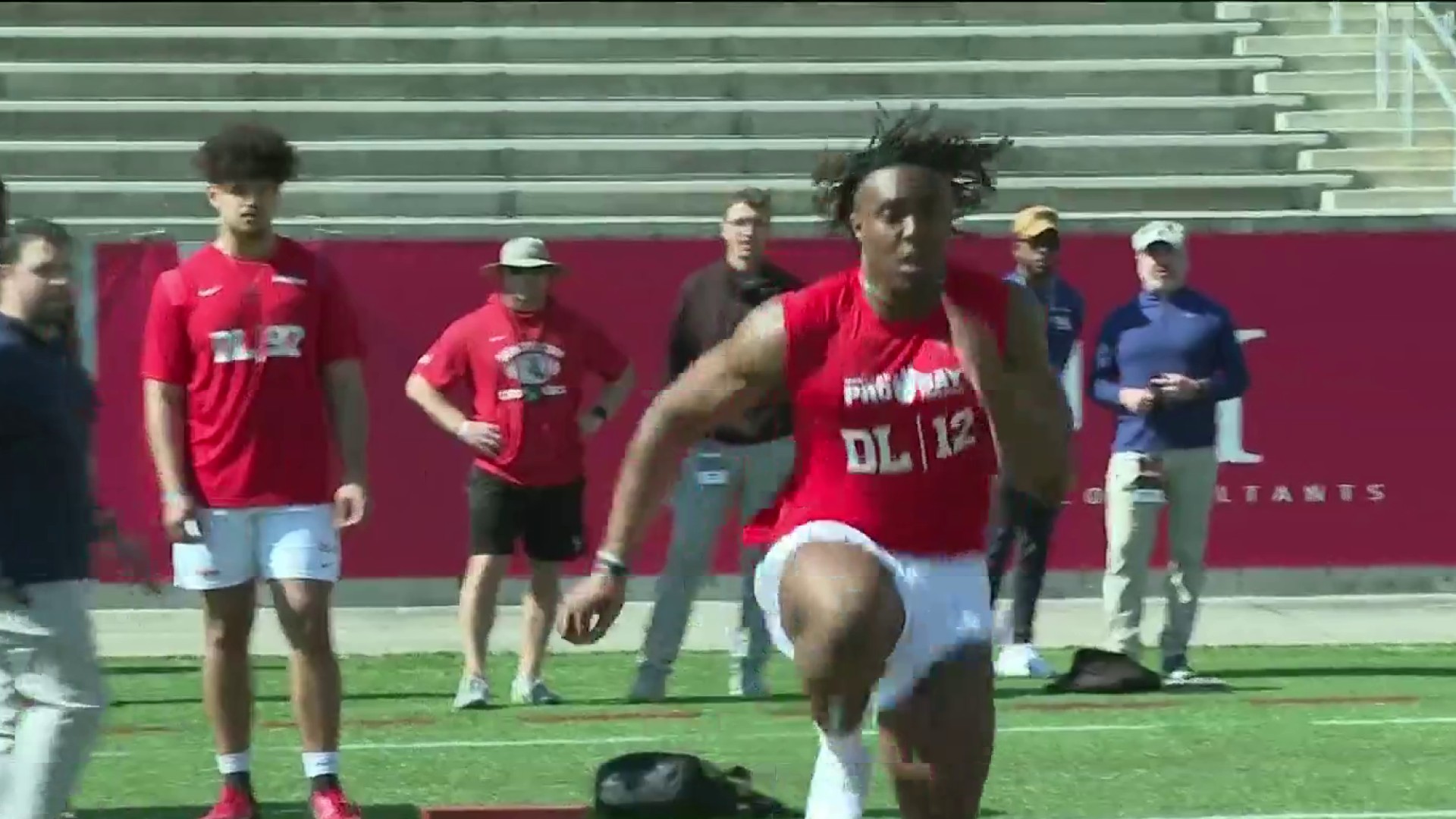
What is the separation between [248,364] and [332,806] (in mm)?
1275

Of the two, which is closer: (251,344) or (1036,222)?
(251,344)

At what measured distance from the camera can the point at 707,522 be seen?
36.6 feet

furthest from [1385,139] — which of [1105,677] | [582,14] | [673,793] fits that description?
[673,793]

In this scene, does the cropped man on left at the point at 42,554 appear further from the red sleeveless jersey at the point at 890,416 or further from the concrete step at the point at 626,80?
the concrete step at the point at 626,80

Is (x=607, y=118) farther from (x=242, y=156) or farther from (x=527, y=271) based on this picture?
(x=242, y=156)

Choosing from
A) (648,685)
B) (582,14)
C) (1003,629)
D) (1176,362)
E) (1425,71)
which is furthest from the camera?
(582,14)

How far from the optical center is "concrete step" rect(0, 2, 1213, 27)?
2084 centimetres

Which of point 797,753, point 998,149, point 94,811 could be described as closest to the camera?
point 998,149

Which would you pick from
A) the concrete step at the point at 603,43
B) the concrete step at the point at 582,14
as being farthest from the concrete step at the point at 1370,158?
the concrete step at the point at 582,14

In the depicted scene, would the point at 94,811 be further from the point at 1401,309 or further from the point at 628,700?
the point at 1401,309

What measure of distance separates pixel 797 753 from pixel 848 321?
12.5 ft

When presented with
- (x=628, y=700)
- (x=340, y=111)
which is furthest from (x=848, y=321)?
(x=340, y=111)

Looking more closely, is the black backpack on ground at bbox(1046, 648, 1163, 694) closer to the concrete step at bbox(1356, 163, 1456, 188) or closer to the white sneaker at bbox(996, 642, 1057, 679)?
the white sneaker at bbox(996, 642, 1057, 679)

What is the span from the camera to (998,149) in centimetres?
653
